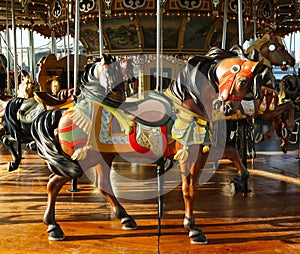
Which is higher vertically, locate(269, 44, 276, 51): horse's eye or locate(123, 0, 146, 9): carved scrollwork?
locate(123, 0, 146, 9): carved scrollwork

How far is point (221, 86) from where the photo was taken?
3365 mm

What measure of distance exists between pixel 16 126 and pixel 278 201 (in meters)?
3.78

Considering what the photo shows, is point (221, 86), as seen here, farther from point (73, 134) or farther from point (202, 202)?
point (202, 202)

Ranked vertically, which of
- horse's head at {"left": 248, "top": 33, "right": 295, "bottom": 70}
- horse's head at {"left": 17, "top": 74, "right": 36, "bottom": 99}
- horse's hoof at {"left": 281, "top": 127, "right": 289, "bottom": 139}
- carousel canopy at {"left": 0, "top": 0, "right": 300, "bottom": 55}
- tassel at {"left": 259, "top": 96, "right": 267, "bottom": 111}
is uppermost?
carousel canopy at {"left": 0, "top": 0, "right": 300, "bottom": 55}

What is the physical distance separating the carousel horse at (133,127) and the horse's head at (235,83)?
Result: 5 centimetres

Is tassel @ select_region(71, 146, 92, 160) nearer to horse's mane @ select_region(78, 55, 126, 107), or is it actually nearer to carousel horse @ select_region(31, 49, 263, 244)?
carousel horse @ select_region(31, 49, 263, 244)

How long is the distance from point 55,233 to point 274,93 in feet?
15.3

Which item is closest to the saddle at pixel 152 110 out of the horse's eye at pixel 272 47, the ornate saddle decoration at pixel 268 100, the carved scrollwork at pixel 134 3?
the horse's eye at pixel 272 47

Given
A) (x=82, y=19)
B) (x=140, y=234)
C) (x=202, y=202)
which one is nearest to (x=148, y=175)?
(x=202, y=202)

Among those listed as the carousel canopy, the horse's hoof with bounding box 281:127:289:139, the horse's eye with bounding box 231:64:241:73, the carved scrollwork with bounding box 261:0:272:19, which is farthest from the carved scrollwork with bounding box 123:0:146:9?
the horse's eye with bounding box 231:64:241:73

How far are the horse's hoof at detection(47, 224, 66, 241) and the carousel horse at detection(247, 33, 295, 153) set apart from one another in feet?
11.6

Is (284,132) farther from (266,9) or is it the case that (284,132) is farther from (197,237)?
(197,237)

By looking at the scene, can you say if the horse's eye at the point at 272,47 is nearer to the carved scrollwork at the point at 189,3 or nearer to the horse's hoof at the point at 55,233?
the carved scrollwork at the point at 189,3

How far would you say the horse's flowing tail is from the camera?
11.7ft
